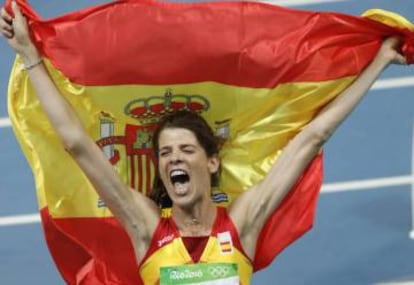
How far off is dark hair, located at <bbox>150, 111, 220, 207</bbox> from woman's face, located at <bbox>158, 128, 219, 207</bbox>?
18 mm

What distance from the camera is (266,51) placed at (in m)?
4.18

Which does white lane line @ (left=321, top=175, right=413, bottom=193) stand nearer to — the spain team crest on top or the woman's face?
the spain team crest on top

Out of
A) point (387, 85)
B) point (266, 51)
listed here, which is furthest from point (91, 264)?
point (387, 85)

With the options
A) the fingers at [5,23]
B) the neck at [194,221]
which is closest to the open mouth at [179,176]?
the neck at [194,221]

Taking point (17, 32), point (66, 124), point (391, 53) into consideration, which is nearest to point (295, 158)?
point (391, 53)

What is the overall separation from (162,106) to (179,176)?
28 centimetres

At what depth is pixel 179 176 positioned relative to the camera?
4.07m

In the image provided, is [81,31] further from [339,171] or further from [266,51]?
[339,171]

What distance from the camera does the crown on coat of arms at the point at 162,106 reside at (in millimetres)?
4199

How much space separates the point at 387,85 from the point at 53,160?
2.22 m

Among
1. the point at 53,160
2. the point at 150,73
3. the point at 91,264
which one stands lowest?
the point at 91,264

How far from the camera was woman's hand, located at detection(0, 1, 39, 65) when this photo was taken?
13.0ft

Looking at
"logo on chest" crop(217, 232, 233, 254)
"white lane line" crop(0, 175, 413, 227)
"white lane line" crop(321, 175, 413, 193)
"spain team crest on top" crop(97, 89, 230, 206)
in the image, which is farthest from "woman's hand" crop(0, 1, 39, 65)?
"white lane line" crop(321, 175, 413, 193)

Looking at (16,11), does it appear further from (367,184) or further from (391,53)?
(367,184)
